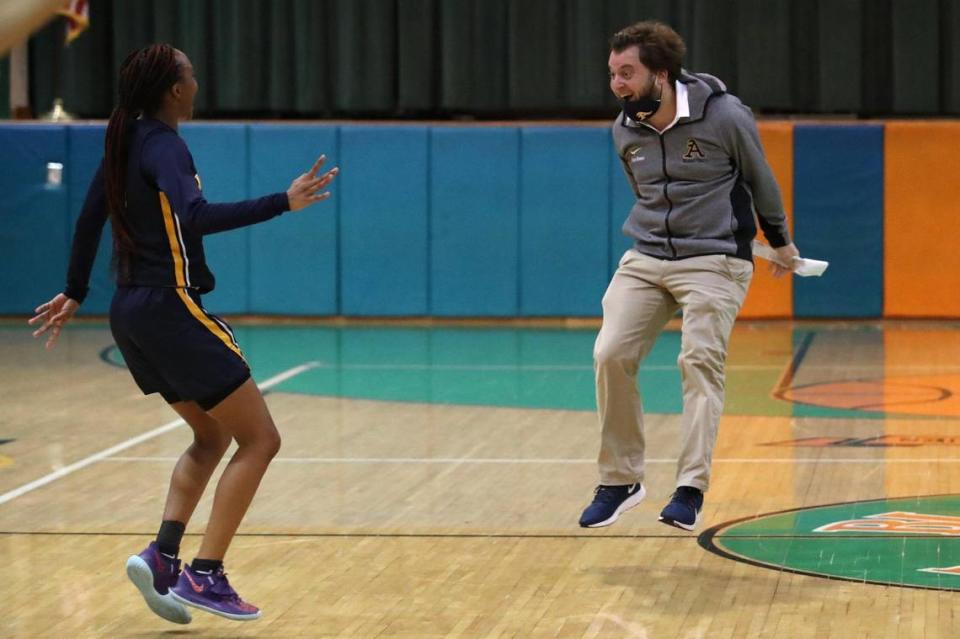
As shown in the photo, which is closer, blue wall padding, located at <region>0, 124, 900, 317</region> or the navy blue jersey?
the navy blue jersey

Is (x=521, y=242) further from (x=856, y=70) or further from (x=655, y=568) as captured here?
(x=655, y=568)

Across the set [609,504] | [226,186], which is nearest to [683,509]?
[609,504]

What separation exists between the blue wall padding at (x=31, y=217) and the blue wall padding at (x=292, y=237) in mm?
1711

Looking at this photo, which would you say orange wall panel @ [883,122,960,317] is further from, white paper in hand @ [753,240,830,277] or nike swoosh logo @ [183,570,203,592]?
nike swoosh logo @ [183,570,203,592]

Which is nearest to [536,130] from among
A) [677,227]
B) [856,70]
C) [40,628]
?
[856,70]

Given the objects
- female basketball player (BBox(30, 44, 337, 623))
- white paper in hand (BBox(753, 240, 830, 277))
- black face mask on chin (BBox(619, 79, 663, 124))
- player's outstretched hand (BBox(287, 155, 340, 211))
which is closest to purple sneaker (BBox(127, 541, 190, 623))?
female basketball player (BBox(30, 44, 337, 623))

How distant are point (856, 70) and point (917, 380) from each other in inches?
214

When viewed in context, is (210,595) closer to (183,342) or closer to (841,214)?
(183,342)

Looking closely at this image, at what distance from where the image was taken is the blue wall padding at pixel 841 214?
13.3 metres

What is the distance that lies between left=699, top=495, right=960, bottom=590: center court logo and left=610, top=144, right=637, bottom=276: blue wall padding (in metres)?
7.64

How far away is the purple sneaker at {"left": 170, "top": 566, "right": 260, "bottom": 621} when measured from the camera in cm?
415

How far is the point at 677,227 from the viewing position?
5.02 metres

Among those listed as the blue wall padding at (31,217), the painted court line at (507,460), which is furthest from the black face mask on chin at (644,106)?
the blue wall padding at (31,217)

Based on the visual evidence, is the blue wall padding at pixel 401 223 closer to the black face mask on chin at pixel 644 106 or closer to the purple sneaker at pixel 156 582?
the black face mask on chin at pixel 644 106
